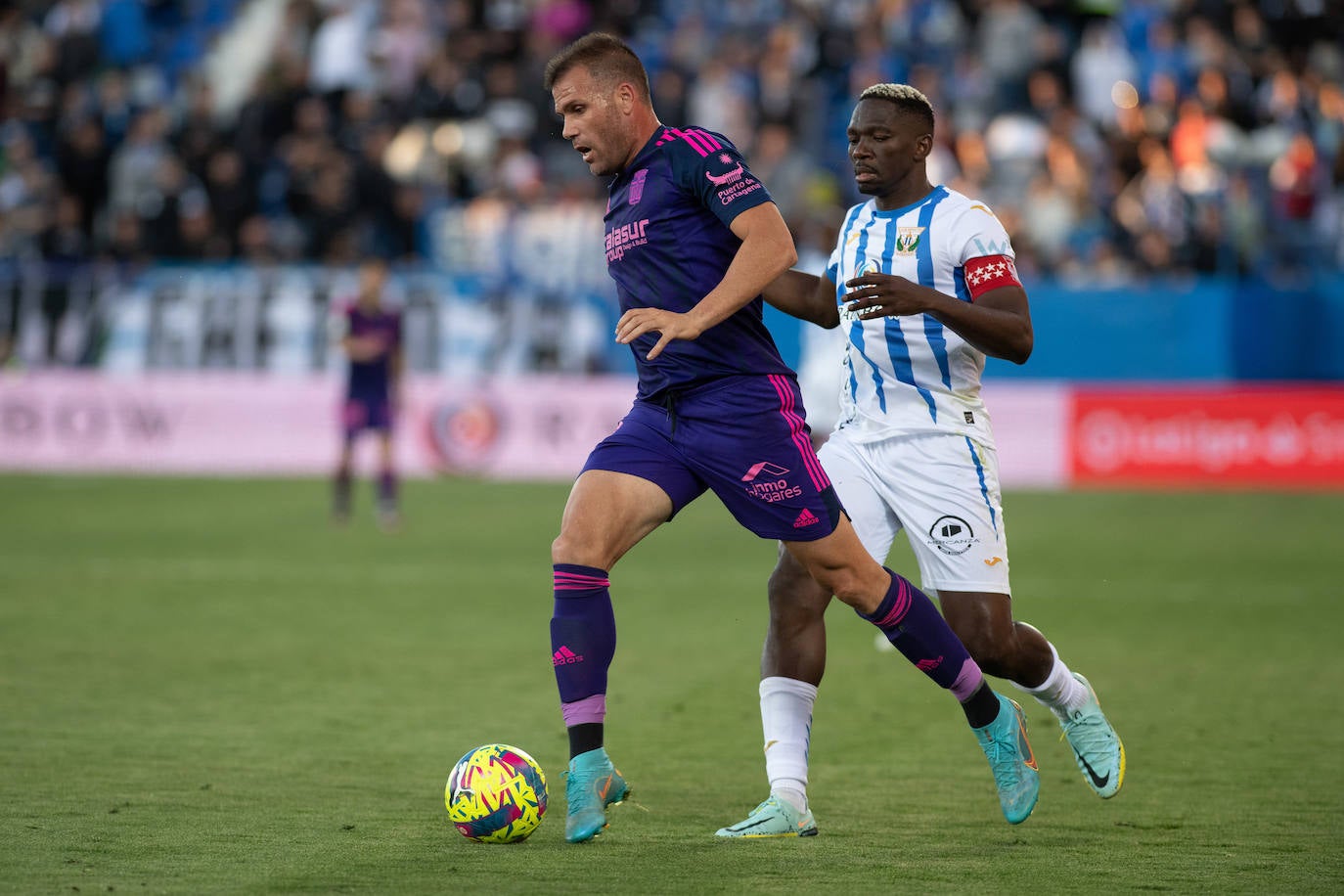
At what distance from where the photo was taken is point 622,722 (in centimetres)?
721

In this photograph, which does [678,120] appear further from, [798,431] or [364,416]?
[798,431]

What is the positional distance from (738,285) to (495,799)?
1.61m

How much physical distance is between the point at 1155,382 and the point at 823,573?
1397 centimetres

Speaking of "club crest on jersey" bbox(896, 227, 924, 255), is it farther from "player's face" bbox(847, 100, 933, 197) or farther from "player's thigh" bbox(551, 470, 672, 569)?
"player's thigh" bbox(551, 470, 672, 569)

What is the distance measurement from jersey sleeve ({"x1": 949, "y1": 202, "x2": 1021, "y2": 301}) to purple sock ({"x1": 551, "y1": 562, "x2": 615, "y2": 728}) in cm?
Answer: 146

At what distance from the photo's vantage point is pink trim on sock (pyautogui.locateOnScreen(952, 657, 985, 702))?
17.6 feet

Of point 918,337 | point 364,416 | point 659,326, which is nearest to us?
point 659,326

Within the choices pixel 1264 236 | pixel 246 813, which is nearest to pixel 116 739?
pixel 246 813

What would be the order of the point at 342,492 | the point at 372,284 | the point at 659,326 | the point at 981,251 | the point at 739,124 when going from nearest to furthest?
the point at 659,326 < the point at 981,251 < the point at 342,492 < the point at 372,284 < the point at 739,124

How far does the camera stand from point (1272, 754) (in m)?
6.57

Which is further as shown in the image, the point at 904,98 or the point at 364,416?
the point at 364,416

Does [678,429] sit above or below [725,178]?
below

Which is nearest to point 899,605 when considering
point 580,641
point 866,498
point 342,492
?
point 866,498

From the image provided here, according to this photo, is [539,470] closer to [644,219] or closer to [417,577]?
[417,577]
